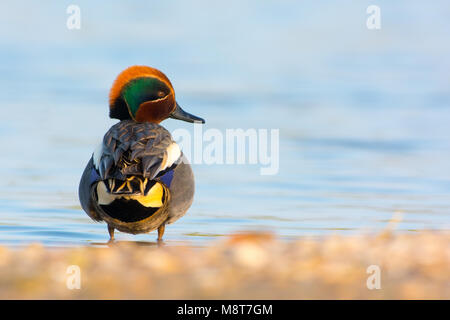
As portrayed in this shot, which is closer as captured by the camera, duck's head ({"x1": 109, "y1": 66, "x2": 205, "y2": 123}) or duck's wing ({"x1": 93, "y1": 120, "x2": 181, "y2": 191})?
duck's wing ({"x1": 93, "y1": 120, "x2": 181, "y2": 191})

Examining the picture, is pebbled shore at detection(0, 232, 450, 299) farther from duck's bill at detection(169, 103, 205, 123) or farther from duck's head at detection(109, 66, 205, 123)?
duck's bill at detection(169, 103, 205, 123)

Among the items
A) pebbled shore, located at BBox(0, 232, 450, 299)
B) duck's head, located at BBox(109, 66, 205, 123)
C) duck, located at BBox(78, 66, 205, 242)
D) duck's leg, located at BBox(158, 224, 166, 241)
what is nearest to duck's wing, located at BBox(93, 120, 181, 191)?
duck, located at BBox(78, 66, 205, 242)

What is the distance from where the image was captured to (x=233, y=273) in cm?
361

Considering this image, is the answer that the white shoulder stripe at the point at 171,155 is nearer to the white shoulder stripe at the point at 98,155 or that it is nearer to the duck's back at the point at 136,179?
the duck's back at the point at 136,179

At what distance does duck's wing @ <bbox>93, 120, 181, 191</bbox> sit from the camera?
5.56 meters

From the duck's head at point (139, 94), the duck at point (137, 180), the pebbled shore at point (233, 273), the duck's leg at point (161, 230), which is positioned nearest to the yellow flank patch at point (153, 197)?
the duck at point (137, 180)

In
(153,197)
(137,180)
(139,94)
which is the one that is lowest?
(153,197)

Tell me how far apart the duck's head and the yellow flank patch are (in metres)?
1.29

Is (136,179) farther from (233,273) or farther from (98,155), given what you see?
(233,273)

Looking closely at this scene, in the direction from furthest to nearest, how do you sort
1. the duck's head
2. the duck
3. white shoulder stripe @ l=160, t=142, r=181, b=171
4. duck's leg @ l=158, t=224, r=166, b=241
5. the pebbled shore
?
the duck's head → duck's leg @ l=158, t=224, r=166, b=241 → white shoulder stripe @ l=160, t=142, r=181, b=171 → the duck → the pebbled shore

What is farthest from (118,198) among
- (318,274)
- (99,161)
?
(318,274)

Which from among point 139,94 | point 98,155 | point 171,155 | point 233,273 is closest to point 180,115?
point 139,94

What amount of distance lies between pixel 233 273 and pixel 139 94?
343 centimetres
